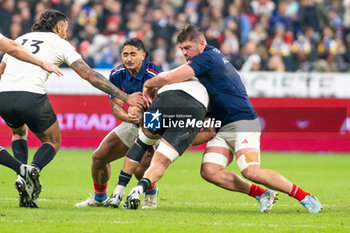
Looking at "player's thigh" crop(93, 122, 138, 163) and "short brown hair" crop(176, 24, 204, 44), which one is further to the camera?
"player's thigh" crop(93, 122, 138, 163)

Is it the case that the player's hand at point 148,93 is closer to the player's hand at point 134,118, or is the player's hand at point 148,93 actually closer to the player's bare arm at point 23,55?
the player's hand at point 134,118

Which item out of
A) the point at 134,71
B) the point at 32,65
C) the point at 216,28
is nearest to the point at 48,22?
the point at 32,65

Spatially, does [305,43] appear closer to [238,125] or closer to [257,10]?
[257,10]

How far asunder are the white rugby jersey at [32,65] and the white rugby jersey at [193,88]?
1205mm

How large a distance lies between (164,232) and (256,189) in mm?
2309

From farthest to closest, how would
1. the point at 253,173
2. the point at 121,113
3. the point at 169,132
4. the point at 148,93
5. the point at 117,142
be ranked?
the point at 117,142 → the point at 121,113 → the point at 148,93 → the point at 169,132 → the point at 253,173

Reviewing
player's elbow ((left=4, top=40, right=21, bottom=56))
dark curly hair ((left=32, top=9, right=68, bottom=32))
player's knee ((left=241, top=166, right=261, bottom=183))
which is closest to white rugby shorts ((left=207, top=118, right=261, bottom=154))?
player's knee ((left=241, top=166, right=261, bottom=183))

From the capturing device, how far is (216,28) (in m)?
21.3

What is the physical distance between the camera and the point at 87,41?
796 inches

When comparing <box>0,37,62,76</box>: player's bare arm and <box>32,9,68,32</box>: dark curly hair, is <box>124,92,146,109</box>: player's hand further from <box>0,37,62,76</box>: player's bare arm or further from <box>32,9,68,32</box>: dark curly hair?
<box>32,9,68,32</box>: dark curly hair

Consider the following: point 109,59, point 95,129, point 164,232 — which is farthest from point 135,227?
point 109,59

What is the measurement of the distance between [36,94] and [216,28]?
1331 centimetres

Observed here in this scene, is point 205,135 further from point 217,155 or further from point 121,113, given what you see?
point 121,113

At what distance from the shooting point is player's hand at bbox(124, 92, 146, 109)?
8781 mm
